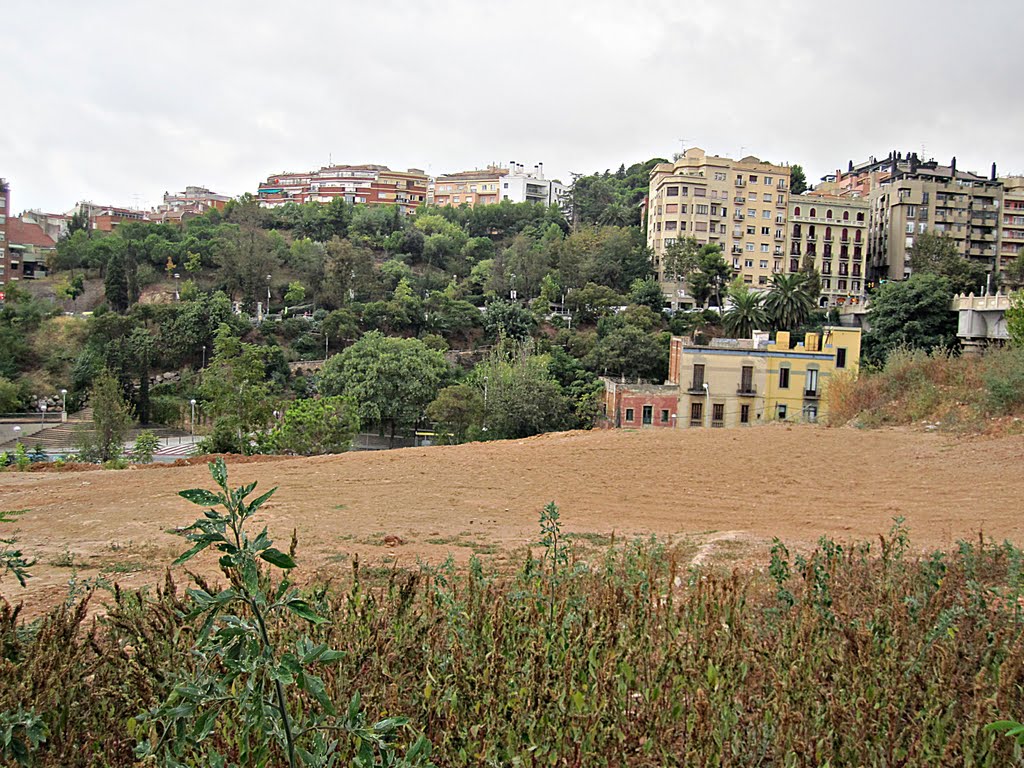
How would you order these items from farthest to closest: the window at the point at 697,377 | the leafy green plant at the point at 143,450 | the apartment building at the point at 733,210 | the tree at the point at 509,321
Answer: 1. the apartment building at the point at 733,210
2. the tree at the point at 509,321
3. the window at the point at 697,377
4. the leafy green plant at the point at 143,450

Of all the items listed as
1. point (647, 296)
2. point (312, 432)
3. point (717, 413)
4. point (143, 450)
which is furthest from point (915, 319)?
point (143, 450)

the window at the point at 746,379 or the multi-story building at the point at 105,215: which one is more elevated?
the multi-story building at the point at 105,215

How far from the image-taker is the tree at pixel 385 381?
34.6 m

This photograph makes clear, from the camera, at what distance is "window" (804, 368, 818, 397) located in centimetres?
3108

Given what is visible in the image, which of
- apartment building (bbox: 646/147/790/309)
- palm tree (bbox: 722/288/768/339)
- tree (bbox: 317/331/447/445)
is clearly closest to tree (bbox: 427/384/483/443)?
tree (bbox: 317/331/447/445)

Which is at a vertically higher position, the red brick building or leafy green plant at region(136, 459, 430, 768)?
leafy green plant at region(136, 459, 430, 768)

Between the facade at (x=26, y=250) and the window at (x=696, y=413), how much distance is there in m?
57.0

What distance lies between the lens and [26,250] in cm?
6862

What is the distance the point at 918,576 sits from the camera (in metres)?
4.91

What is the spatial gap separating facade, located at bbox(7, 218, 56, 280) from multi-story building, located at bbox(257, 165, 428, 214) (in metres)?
23.8

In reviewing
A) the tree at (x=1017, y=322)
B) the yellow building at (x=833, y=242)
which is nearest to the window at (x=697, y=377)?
the tree at (x=1017, y=322)

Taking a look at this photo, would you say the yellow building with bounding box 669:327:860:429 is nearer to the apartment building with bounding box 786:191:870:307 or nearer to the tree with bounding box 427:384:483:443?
the tree with bounding box 427:384:483:443

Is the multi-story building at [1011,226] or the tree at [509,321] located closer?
the tree at [509,321]

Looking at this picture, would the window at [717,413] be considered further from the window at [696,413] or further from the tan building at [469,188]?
the tan building at [469,188]
